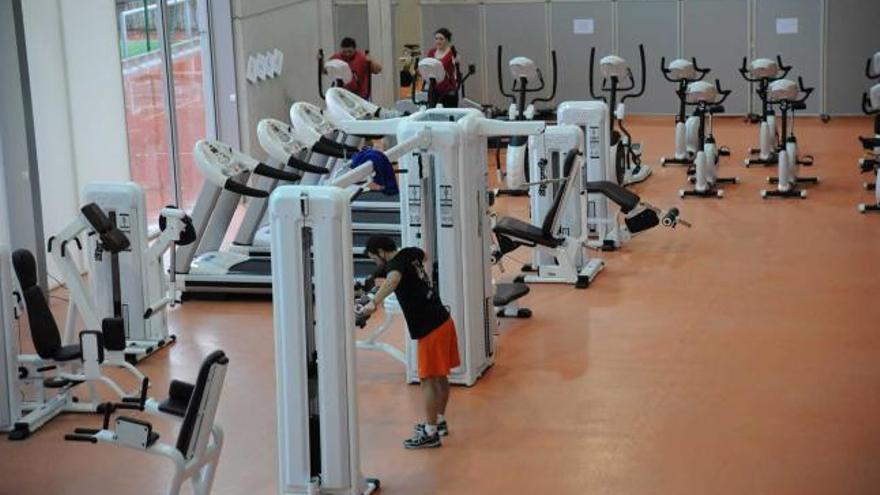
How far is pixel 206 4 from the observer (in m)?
15.1

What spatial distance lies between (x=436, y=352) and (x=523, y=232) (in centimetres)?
312

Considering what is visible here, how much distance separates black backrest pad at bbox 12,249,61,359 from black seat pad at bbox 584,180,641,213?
5018mm

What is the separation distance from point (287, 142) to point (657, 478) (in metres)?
5.50

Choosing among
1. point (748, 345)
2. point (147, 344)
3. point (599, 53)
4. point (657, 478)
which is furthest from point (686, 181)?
point (657, 478)

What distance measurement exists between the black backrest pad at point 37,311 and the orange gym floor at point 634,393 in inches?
19.7

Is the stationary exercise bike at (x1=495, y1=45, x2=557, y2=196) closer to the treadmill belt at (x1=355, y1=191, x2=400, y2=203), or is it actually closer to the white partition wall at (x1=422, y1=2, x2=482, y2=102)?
the white partition wall at (x1=422, y1=2, x2=482, y2=102)

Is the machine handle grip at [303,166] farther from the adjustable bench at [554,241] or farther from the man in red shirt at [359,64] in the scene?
the man in red shirt at [359,64]

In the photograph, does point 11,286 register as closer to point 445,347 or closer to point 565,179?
point 445,347

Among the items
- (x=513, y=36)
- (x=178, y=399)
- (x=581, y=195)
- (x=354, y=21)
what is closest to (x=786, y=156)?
(x=581, y=195)

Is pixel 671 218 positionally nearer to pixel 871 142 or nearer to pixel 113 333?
pixel 871 142

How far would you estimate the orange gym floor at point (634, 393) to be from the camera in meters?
7.54

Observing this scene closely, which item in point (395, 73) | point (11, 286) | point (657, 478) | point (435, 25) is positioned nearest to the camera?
point (657, 478)

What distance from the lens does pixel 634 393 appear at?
8.81 m

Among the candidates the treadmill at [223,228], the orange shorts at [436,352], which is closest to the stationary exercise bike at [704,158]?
the treadmill at [223,228]
